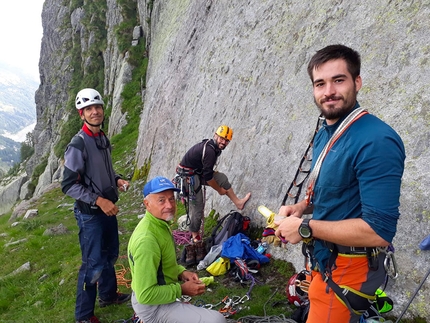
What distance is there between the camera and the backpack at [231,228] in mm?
8555

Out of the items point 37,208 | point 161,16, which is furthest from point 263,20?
point 37,208

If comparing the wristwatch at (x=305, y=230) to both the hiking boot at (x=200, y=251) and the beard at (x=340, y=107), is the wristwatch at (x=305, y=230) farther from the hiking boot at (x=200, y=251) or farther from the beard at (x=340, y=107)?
the hiking boot at (x=200, y=251)

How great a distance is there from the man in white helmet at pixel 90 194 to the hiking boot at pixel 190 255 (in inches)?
91.2

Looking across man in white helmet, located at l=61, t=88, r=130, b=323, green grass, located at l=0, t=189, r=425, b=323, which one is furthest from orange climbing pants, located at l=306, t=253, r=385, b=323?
man in white helmet, located at l=61, t=88, r=130, b=323

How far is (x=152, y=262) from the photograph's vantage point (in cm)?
439

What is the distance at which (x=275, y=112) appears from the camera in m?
9.34

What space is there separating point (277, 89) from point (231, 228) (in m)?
4.41

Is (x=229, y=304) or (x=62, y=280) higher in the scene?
(x=229, y=304)

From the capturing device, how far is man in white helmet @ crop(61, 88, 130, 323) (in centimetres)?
619

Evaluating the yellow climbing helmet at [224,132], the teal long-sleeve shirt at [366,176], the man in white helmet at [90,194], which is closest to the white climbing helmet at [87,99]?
the man in white helmet at [90,194]

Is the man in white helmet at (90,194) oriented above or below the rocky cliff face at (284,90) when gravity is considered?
below

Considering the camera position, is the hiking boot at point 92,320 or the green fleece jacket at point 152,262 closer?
the green fleece jacket at point 152,262

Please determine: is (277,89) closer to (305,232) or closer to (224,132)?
(224,132)

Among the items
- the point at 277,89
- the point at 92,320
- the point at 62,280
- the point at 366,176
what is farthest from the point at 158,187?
the point at 62,280
